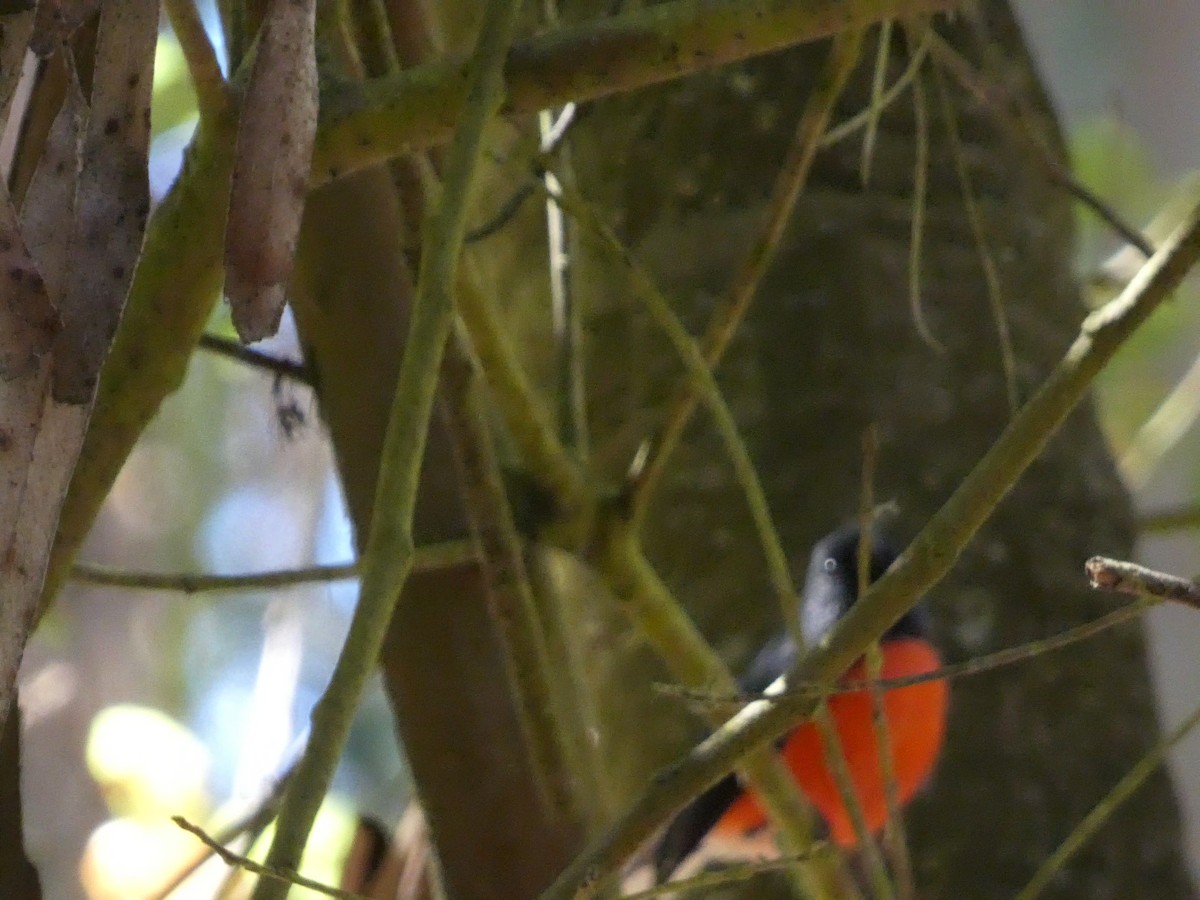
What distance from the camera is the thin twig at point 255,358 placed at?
0.83 meters

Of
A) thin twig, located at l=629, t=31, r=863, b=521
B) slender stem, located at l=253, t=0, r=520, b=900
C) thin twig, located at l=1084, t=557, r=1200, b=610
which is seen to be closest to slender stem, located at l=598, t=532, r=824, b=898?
thin twig, located at l=629, t=31, r=863, b=521

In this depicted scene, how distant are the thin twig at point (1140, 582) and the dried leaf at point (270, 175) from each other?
8.9 inches

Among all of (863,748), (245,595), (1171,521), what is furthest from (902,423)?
(245,595)

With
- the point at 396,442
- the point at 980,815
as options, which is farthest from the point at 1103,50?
the point at 396,442

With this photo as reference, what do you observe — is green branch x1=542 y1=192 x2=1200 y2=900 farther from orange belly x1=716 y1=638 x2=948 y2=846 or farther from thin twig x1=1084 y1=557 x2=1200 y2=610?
orange belly x1=716 y1=638 x2=948 y2=846

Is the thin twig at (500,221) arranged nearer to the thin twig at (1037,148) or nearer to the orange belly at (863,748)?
the thin twig at (1037,148)

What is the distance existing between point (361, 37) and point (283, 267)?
13.2 inches

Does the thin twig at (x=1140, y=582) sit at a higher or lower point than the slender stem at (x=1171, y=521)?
lower

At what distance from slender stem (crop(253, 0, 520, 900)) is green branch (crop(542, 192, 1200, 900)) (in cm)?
12

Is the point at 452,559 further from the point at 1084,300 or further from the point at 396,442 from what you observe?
the point at 1084,300

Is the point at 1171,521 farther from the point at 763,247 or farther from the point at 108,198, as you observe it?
the point at 108,198

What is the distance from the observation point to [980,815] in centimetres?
119

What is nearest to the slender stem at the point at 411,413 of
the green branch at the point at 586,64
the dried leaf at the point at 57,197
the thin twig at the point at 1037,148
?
the green branch at the point at 586,64

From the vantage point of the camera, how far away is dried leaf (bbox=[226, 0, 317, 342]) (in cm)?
44
